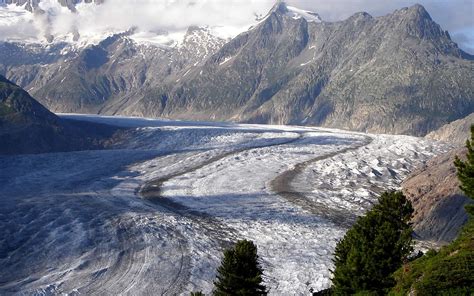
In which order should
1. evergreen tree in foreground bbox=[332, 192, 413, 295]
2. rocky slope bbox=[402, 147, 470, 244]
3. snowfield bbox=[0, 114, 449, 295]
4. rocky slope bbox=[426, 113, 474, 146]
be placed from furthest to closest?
rocky slope bbox=[426, 113, 474, 146], rocky slope bbox=[402, 147, 470, 244], snowfield bbox=[0, 114, 449, 295], evergreen tree in foreground bbox=[332, 192, 413, 295]

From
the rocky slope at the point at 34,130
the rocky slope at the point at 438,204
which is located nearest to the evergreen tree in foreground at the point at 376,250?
the rocky slope at the point at 438,204

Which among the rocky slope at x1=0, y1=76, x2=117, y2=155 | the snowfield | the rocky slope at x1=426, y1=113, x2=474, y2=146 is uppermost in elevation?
the rocky slope at x1=426, y1=113, x2=474, y2=146

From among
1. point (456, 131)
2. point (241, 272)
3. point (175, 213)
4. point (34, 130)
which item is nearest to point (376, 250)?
point (241, 272)

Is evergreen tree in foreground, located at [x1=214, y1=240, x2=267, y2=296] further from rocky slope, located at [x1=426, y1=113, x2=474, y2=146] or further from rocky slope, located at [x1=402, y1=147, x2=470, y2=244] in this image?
rocky slope, located at [x1=426, y1=113, x2=474, y2=146]

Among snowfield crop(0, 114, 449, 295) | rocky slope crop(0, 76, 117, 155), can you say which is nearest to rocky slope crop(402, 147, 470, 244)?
snowfield crop(0, 114, 449, 295)

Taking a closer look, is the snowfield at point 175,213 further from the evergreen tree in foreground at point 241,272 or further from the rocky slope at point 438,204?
the evergreen tree in foreground at point 241,272

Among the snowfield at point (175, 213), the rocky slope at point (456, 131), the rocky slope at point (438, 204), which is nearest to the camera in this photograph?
the snowfield at point (175, 213)

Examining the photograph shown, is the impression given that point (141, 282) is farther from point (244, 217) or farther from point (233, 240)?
point (244, 217)
